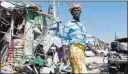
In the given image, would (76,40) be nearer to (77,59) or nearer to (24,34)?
(77,59)

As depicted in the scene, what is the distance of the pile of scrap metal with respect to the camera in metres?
13.2

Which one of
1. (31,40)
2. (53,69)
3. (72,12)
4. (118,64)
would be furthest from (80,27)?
(31,40)

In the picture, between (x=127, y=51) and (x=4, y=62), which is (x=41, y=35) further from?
(x=127, y=51)

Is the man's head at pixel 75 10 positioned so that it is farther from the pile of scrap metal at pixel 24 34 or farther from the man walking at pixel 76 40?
the pile of scrap metal at pixel 24 34

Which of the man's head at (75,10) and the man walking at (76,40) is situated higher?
the man's head at (75,10)

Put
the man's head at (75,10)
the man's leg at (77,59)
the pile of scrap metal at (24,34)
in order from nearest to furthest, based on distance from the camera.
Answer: the man's leg at (77,59), the man's head at (75,10), the pile of scrap metal at (24,34)

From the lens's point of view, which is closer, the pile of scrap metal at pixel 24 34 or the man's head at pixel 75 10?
the man's head at pixel 75 10

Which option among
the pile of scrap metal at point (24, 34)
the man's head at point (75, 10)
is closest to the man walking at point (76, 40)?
the man's head at point (75, 10)

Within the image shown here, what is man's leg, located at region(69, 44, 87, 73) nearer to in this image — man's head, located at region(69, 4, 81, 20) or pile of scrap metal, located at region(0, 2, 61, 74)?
man's head, located at region(69, 4, 81, 20)

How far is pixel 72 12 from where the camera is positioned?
5559 mm

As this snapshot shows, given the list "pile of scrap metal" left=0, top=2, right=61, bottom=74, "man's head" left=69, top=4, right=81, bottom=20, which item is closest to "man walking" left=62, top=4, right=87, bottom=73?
"man's head" left=69, top=4, right=81, bottom=20

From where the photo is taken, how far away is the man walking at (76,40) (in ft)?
17.4

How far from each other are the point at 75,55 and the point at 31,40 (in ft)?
27.6

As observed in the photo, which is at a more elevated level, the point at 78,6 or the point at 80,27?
the point at 78,6
